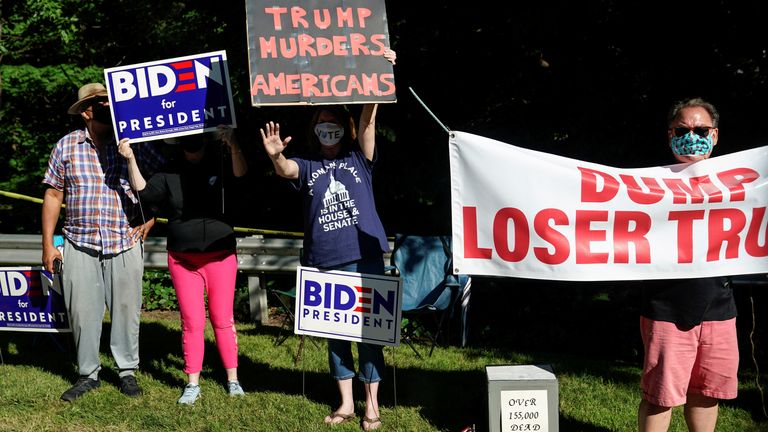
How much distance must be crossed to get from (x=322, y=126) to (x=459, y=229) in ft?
3.43

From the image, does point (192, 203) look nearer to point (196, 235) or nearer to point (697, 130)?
point (196, 235)

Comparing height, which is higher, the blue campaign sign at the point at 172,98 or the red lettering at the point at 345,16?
the red lettering at the point at 345,16

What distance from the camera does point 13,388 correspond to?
583 cm

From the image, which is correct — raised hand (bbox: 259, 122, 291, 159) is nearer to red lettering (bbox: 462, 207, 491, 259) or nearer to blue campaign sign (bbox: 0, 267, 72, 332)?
red lettering (bbox: 462, 207, 491, 259)

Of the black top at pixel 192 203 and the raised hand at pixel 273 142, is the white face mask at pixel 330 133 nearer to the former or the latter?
the raised hand at pixel 273 142

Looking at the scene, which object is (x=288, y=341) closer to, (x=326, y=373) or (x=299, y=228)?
(x=326, y=373)

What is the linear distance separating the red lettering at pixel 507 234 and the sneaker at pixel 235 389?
7.07ft

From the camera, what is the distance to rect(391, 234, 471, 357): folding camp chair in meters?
7.18

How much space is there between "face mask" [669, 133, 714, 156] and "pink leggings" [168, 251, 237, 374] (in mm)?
2813

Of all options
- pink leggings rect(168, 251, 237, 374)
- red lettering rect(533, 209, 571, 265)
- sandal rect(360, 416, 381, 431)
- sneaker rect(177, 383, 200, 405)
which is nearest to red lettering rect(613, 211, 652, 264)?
red lettering rect(533, 209, 571, 265)

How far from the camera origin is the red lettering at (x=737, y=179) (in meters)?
4.25

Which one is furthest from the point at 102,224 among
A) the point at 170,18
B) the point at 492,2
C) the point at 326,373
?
the point at 170,18

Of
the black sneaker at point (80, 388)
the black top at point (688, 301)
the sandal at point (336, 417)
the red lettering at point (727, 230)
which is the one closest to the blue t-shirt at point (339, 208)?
the sandal at point (336, 417)

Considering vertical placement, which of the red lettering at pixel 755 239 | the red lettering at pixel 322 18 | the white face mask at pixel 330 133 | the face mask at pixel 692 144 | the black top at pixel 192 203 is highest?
the red lettering at pixel 322 18
